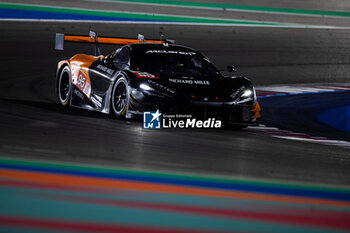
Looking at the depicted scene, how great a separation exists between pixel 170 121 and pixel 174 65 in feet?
4.13

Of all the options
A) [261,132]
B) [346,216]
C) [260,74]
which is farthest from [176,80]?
[260,74]

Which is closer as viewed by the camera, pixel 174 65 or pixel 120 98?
pixel 120 98

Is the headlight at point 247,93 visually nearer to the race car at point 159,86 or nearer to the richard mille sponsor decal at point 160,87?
the race car at point 159,86

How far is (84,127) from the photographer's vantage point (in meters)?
7.90

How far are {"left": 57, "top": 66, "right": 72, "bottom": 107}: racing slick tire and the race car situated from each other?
0.12 m

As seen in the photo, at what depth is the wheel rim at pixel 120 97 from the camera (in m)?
8.52

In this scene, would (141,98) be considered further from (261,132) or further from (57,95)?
(57,95)

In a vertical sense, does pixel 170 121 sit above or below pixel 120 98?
below

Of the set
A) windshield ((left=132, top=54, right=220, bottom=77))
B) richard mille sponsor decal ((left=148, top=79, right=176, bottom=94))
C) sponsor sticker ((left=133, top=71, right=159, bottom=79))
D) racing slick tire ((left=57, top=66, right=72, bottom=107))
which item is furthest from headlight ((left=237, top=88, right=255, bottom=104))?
racing slick tire ((left=57, top=66, right=72, bottom=107))

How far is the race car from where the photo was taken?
824 cm

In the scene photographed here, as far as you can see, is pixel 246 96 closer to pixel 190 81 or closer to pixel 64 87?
pixel 190 81

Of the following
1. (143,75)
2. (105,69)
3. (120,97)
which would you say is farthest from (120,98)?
(105,69)

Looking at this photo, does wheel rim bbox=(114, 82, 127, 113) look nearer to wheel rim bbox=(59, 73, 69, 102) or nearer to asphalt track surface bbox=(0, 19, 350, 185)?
asphalt track surface bbox=(0, 19, 350, 185)

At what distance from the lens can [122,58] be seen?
930 centimetres
